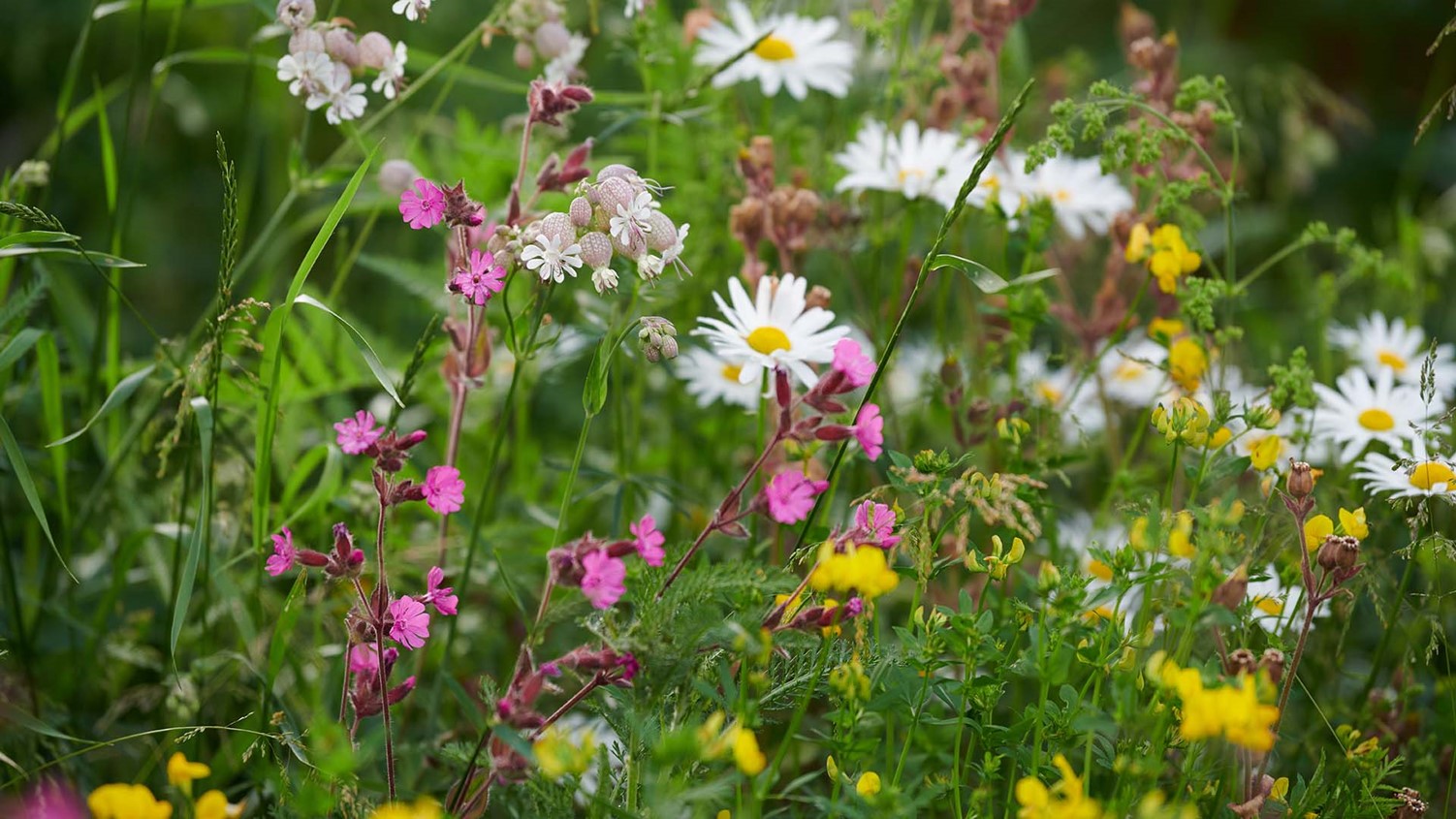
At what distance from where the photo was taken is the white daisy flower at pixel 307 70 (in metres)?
1.26

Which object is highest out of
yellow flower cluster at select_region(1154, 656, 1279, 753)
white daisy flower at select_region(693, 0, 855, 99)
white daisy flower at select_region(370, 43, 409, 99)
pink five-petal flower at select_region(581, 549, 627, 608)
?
white daisy flower at select_region(693, 0, 855, 99)

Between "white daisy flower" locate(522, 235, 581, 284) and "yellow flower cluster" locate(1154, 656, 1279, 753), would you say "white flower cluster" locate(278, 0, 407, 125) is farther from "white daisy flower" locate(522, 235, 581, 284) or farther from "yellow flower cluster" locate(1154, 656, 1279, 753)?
"yellow flower cluster" locate(1154, 656, 1279, 753)

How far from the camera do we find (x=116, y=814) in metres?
0.85

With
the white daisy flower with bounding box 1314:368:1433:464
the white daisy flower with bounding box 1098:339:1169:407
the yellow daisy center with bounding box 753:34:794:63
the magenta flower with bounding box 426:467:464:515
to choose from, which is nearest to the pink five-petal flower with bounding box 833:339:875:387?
the magenta flower with bounding box 426:467:464:515

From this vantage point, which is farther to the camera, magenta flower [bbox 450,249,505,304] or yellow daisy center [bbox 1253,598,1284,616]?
yellow daisy center [bbox 1253,598,1284,616]

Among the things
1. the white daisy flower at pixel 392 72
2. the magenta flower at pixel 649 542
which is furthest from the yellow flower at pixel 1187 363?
the white daisy flower at pixel 392 72

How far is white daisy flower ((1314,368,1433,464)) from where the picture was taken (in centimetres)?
153

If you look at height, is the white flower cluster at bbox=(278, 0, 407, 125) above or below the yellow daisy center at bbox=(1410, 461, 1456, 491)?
below

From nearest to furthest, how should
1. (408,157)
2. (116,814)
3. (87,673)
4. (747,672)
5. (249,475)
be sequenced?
(116,814), (747,672), (87,673), (249,475), (408,157)

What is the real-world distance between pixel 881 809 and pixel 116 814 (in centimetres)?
55

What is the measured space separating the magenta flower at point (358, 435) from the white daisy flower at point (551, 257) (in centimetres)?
19

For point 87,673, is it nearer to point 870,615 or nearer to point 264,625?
point 264,625

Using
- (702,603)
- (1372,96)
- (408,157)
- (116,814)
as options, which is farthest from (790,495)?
(1372,96)

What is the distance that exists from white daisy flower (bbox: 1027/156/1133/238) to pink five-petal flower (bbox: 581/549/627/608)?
1077 millimetres
